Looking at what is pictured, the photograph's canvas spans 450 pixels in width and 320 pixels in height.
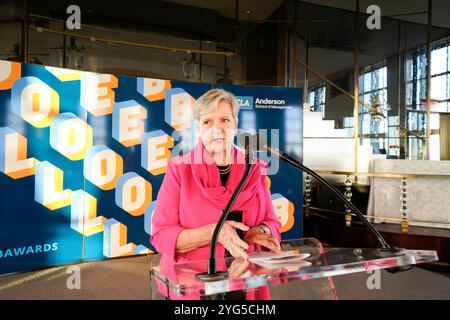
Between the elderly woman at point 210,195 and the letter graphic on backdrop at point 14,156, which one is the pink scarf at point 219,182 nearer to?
the elderly woman at point 210,195

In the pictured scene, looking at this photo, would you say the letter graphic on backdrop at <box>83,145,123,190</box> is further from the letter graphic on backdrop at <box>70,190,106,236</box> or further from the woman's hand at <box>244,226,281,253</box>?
the woman's hand at <box>244,226,281,253</box>

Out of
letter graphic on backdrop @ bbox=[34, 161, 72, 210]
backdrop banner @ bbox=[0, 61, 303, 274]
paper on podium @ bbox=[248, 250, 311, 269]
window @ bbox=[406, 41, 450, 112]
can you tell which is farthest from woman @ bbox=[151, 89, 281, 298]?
window @ bbox=[406, 41, 450, 112]

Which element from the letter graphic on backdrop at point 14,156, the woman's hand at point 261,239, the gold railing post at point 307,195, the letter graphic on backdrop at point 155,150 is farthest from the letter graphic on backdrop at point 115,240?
the woman's hand at point 261,239

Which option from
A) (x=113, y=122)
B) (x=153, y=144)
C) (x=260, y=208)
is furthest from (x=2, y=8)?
(x=260, y=208)

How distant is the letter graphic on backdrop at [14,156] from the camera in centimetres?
388

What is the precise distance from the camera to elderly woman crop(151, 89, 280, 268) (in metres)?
1.59

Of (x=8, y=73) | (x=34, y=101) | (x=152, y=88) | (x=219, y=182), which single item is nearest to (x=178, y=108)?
(x=152, y=88)

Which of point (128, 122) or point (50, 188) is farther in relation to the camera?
point (128, 122)

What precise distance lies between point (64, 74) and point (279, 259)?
3.83 m

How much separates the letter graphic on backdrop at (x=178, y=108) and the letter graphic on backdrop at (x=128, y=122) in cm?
30

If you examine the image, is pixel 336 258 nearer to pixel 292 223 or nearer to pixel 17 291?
pixel 17 291

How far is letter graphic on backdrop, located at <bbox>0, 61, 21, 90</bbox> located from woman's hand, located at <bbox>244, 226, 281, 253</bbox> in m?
3.43

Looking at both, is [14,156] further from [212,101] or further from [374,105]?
[374,105]

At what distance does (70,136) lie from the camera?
4.29 metres
